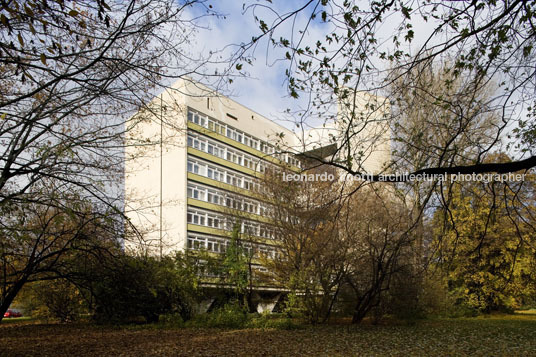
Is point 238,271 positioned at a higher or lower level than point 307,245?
lower

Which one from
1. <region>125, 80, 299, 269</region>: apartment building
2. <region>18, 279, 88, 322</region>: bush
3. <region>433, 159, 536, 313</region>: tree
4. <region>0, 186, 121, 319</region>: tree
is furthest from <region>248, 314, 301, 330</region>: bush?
<region>0, 186, 121, 319</region>: tree

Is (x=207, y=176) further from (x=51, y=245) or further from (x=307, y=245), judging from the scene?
(x=51, y=245)

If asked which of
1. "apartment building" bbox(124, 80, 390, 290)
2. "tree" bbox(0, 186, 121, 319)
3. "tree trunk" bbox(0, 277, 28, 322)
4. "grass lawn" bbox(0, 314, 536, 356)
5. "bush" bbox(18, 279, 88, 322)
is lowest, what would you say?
"grass lawn" bbox(0, 314, 536, 356)

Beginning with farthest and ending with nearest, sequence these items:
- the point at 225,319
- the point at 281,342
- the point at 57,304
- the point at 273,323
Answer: the point at 57,304
the point at 225,319
the point at 273,323
the point at 281,342

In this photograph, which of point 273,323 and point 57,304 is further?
point 57,304

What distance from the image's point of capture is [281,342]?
12.7 m

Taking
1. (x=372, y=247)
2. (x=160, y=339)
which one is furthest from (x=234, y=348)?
(x=372, y=247)

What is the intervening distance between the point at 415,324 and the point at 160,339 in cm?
1093

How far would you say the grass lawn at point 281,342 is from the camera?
10.4 metres

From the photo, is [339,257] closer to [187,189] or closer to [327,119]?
[327,119]

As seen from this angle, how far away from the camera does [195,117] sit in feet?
121

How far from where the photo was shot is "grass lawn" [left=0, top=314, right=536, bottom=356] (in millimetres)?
10422

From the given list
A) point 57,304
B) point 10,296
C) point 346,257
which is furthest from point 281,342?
point 57,304

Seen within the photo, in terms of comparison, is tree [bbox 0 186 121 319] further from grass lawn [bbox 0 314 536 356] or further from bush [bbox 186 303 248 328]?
bush [bbox 186 303 248 328]
